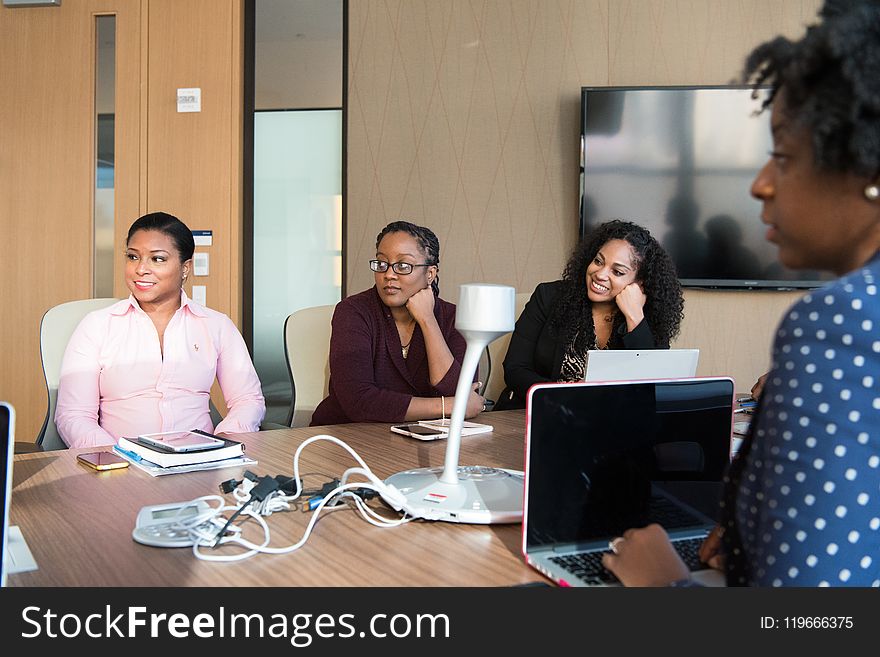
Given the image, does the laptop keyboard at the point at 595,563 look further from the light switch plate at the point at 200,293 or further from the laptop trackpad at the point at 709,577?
the light switch plate at the point at 200,293

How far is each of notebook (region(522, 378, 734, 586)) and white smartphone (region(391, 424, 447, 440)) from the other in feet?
2.59

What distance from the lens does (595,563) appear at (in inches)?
42.7

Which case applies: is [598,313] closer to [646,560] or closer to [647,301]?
[647,301]

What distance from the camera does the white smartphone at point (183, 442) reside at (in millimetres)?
1604

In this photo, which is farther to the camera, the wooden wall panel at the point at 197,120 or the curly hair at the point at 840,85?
the wooden wall panel at the point at 197,120

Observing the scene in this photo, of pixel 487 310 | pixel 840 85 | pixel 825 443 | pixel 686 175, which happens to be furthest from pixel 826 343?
pixel 686 175

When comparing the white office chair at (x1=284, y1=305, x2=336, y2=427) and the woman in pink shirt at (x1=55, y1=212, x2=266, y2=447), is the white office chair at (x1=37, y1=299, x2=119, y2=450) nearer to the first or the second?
the woman in pink shirt at (x1=55, y1=212, x2=266, y2=447)

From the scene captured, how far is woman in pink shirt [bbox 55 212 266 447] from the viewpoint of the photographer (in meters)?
2.31

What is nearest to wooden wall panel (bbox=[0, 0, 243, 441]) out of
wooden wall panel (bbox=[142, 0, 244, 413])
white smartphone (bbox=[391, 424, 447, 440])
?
wooden wall panel (bbox=[142, 0, 244, 413])

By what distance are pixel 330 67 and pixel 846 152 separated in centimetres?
404

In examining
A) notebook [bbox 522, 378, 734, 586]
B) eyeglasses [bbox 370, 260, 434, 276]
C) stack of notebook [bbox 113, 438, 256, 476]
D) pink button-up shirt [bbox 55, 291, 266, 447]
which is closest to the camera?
notebook [bbox 522, 378, 734, 586]

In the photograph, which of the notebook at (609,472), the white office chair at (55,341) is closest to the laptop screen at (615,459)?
the notebook at (609,472)

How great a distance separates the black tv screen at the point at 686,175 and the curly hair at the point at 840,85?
10.9 ft

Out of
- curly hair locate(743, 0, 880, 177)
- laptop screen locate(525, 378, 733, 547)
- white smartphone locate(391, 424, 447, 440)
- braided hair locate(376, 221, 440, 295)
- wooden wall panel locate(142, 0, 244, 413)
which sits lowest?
white smartphone locate(391, 424, 447, 440)
